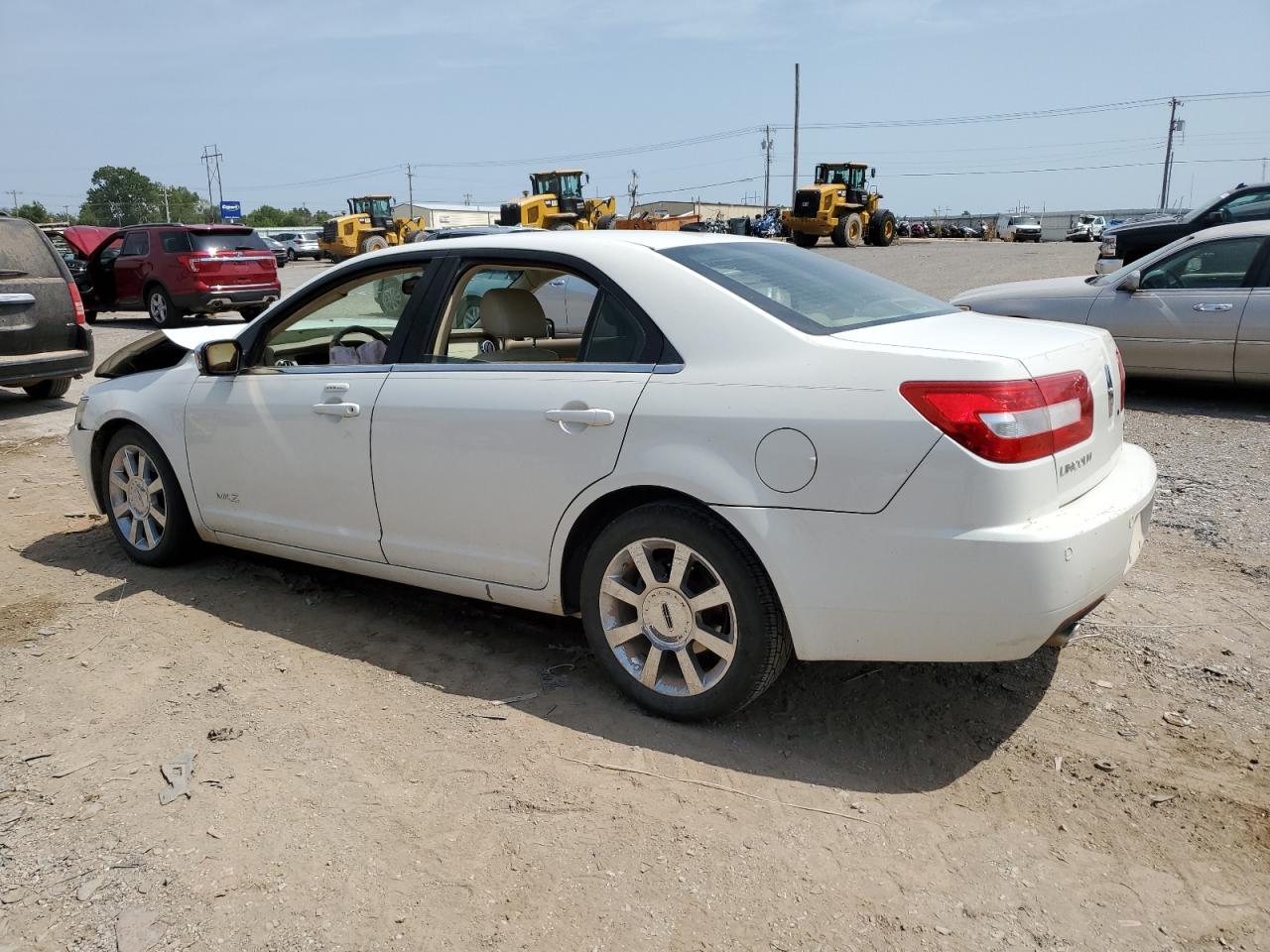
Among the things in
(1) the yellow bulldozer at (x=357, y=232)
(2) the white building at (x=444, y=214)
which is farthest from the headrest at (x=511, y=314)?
(2) the white building at (x=444, y=214)

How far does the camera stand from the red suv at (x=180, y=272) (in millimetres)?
16969

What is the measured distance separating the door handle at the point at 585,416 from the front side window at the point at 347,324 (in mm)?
1000

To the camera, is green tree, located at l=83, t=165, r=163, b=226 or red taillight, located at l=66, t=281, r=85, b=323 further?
green tree, located at l=83, t=165, r=163, b=226

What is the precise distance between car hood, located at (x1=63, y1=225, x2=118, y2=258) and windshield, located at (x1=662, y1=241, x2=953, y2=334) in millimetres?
18438

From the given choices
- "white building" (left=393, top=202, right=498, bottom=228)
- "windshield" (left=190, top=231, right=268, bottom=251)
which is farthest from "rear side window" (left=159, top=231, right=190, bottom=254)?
"white building" (left=393, top=202, right=498, bottom=228)

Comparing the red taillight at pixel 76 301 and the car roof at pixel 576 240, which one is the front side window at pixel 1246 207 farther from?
the red taillight at pixel 76 301

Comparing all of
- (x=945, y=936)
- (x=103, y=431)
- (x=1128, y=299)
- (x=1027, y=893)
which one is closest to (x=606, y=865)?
(x=945, y=936)

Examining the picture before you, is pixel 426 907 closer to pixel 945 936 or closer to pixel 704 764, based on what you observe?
pixel 704 764

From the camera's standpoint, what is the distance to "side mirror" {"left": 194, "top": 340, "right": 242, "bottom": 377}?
175 inches

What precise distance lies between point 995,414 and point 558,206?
33558 mm

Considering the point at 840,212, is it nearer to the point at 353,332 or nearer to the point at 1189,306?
the point at 1189,306

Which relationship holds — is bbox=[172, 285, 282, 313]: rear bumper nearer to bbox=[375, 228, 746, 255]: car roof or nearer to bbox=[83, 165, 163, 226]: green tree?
bbox=[375, 228, 746, 255]: car roof

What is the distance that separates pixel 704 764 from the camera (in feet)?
10.3

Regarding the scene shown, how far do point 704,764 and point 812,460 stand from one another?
1.01 metres
